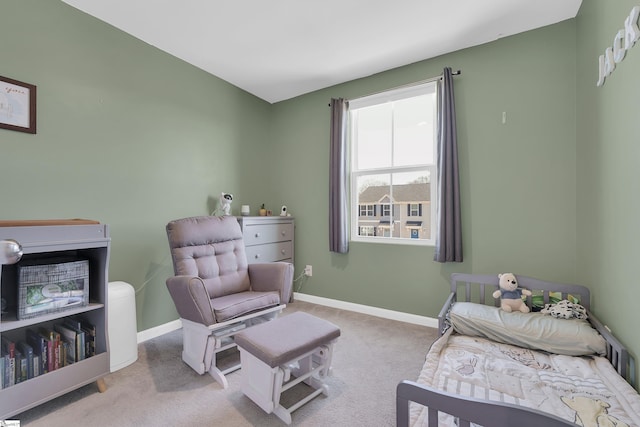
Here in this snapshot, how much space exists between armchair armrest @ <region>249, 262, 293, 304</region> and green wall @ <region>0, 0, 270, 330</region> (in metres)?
0.87

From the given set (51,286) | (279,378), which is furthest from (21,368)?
(279,378)

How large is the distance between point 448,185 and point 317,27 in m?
1.74

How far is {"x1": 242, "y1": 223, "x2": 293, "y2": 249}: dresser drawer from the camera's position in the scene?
303 centimetres

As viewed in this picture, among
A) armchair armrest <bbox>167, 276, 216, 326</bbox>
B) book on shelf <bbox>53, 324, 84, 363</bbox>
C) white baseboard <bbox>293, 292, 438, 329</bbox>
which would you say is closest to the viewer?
book on shelf <bbox>53, 324, 84, 363</bbox>

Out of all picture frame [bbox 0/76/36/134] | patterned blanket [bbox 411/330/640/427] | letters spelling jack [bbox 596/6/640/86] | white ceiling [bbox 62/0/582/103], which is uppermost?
white ceiling [bbox 62/0/582/103]

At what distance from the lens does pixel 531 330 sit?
1705 mm

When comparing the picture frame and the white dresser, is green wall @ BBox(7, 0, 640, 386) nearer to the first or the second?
the picture frame

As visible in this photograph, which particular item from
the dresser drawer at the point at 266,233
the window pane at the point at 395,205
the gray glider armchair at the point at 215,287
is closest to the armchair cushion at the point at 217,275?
the gray glider armchair at the point at 215,287

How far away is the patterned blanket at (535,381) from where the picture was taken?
1.11 metres

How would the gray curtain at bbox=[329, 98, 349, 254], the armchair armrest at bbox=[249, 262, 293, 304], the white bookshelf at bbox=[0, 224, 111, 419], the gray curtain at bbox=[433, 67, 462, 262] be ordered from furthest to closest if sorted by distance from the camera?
the gray curtain at bbox=[329, 98, 349, 254] < the gray curtain at bbox=[433, 67, 462, 262] < the armchair armrest at bbox=[249, 262, 293, 304] < the white bookshelf at bbox=[0, 224, 111, 419]

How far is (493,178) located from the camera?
8.20 ft

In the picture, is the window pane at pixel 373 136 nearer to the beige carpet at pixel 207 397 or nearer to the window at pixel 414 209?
the window at pixel 414 209

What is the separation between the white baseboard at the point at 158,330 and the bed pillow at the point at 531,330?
2446 mm

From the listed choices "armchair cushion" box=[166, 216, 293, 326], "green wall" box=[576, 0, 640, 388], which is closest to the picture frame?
"armchair cushion" box=[166, 216, 293, 326]
